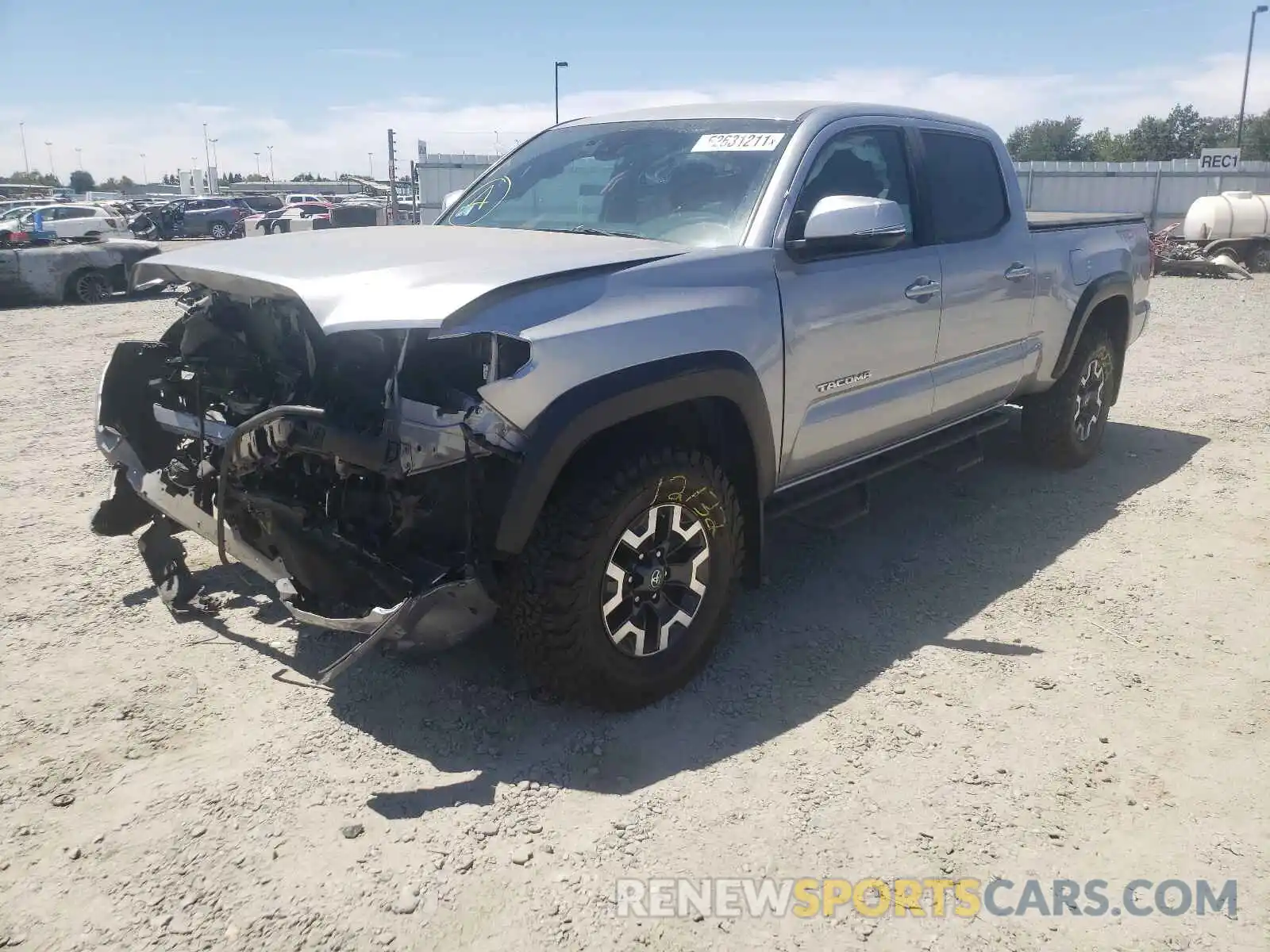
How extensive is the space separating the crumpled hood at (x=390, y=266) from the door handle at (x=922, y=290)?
1.17m

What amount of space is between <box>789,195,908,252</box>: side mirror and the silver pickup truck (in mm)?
11

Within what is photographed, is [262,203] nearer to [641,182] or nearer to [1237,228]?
[1237,228]

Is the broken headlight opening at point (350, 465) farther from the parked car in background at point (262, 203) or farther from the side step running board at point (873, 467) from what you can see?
the parked car in background at point (262, 203)

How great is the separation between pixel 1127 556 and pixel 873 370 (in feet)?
6.22

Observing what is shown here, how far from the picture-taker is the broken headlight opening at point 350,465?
9.09 feet

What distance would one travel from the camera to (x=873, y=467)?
169 inches

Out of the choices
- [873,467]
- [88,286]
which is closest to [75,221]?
[88,286]

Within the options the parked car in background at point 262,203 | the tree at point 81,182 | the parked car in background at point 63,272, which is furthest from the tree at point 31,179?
the parked car in background at point 63,272

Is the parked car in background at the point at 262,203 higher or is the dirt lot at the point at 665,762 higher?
the parked car in background at the point at 262,203

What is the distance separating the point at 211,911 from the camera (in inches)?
94.3

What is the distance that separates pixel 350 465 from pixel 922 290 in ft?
8.28

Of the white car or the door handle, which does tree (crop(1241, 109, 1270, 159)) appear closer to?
the white car

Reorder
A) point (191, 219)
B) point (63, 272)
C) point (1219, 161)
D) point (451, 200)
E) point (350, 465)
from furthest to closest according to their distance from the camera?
point (191, 219), point (1219, 161), point (63, 272), point (451, 200), point (350, 465)

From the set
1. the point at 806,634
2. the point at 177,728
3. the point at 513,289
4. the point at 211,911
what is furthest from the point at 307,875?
the point at 806,634
